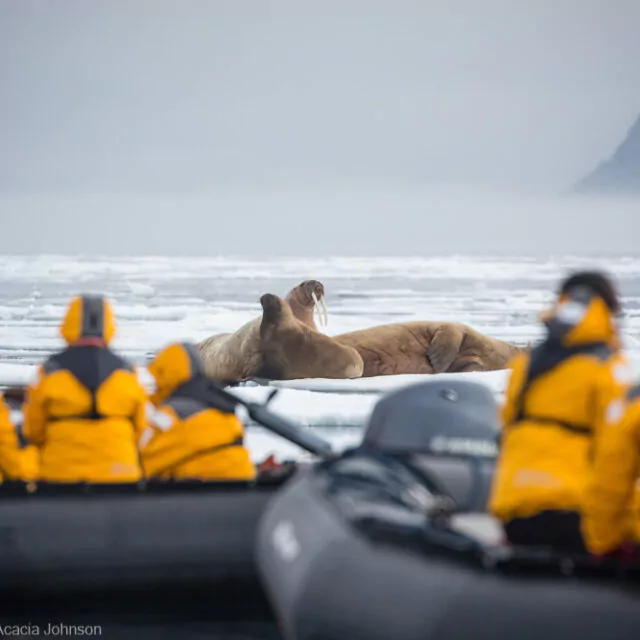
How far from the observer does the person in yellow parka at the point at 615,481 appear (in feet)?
9.57

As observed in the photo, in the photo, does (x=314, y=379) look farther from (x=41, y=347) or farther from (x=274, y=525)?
(x=274, y=525)

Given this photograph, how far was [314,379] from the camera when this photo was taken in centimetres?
1083

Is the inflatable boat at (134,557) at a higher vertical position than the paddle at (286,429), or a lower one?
lower

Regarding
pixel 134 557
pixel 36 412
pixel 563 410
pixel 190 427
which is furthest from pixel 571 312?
pixel 36 412

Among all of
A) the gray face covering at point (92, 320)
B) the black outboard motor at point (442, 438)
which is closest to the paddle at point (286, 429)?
the black outboard motor at point (442, 438)

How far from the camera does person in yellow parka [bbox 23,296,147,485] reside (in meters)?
4.50

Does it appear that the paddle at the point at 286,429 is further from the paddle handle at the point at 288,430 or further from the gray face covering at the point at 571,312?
the gray face covering at the point at 571,312

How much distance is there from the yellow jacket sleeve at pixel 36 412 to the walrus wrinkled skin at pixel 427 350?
22.8 feet

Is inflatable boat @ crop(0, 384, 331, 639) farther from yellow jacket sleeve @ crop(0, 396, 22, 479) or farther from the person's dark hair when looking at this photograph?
the person's dark hair

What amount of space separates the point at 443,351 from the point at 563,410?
8138 mm

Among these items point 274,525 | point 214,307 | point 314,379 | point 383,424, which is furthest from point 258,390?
point 214,307

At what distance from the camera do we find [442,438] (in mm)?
4543

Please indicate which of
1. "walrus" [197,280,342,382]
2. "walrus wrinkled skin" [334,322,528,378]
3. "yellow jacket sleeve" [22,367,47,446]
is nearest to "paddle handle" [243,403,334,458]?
"yellow jacket sleeve" [22,367,47,446]

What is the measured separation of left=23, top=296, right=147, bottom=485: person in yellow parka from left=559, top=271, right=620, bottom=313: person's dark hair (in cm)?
194
